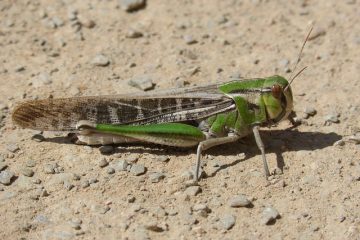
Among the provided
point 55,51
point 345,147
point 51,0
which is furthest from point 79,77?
point 345,147

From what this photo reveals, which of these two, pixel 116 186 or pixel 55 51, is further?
pixel 55 51

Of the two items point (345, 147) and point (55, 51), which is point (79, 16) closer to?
point (55, 51)

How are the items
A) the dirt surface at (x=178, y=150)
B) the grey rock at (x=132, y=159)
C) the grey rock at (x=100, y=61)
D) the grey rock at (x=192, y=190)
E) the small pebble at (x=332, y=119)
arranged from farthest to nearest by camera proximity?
1. the grey rock at (x=100, y=61)
2. the small pebble at (x=332, y=119)
3. the grey rock at (x=132, y=159)
4. the grey rock at (x=192, y=190)
5. the dirt surface at (x=178, y=150)

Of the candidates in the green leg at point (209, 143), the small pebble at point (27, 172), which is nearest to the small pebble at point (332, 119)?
the green leg at point (209, 143)

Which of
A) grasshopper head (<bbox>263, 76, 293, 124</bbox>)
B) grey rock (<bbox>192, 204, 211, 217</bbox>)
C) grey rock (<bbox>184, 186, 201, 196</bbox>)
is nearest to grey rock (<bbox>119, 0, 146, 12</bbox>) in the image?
grasshopper head (<bbox>263, 76, 293, 124</bbox>)

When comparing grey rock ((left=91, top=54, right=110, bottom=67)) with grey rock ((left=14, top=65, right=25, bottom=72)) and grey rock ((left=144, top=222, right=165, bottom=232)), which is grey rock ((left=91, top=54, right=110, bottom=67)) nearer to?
grey rock ((left=14, top=65, right=25, bottom=72))

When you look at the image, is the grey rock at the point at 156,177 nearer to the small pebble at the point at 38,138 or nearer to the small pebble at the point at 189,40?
the small pebble at the point at 38,138
